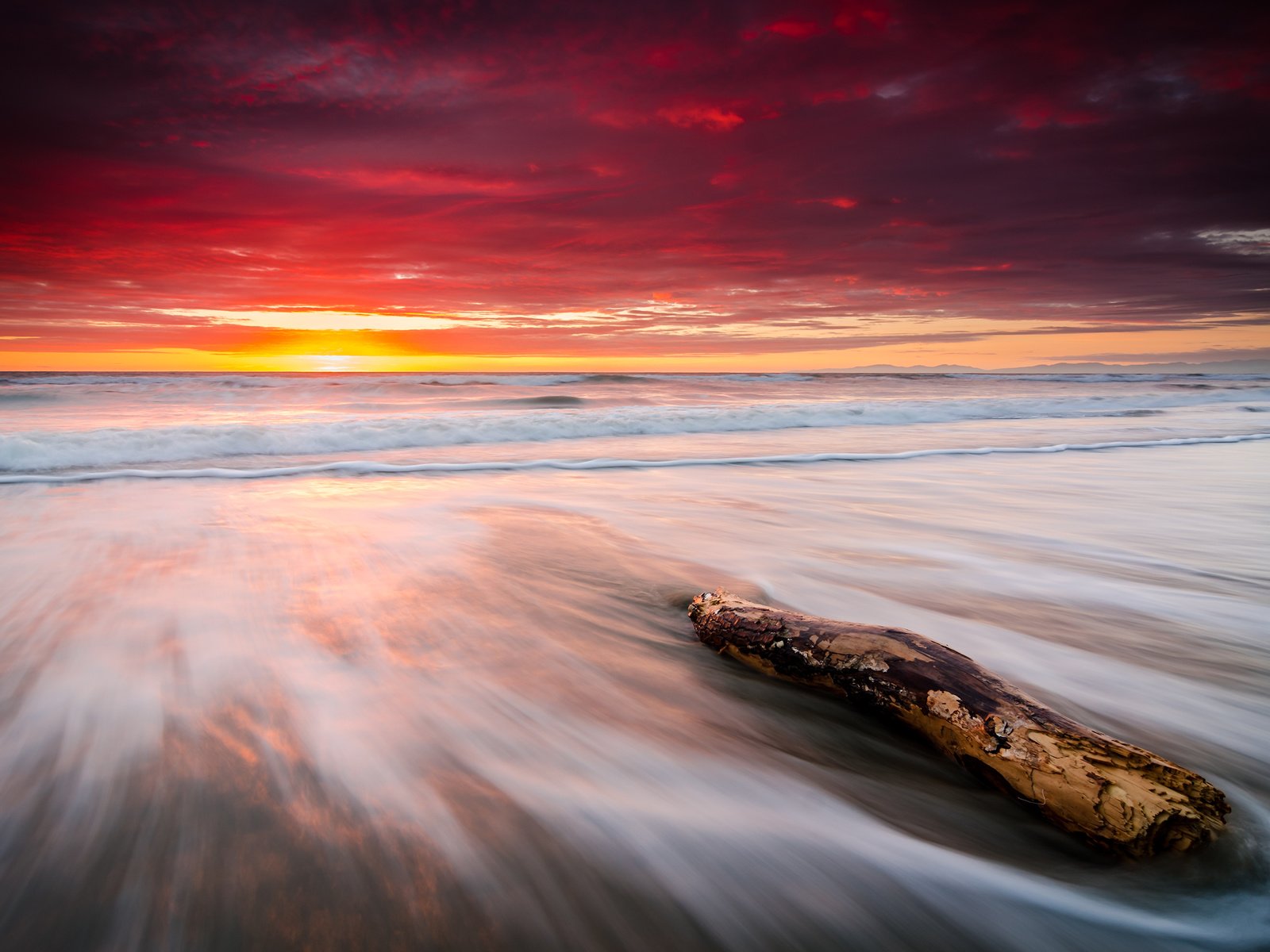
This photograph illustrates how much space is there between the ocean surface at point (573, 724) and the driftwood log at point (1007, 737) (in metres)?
0.07

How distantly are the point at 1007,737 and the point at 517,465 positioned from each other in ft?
22.2

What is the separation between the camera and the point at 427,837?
1.58m

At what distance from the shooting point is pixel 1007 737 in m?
1.59

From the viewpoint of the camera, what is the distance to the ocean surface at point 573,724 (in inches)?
54.1

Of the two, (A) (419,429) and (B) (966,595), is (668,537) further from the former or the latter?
(A) (419,429)

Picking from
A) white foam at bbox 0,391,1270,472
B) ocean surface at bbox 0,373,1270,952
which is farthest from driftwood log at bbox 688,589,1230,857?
white foam at bbox 0,391,1270,472

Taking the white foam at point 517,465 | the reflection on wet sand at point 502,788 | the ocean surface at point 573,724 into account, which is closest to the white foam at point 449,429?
the white foam at point 517,465

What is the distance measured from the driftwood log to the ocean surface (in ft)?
0.24

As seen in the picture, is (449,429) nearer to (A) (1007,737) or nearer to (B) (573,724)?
(B) (573,724)

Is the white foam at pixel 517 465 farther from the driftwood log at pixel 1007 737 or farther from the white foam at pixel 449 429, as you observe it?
the driftwood log at pixel 1007 737

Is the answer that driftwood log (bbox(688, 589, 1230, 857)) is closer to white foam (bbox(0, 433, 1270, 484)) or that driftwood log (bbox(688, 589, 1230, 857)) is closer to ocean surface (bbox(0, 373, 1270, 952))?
ocean surface (bbox(0, 373, 1270, 952))

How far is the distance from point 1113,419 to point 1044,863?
17370 mm

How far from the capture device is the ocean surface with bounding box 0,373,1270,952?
137 centimetres

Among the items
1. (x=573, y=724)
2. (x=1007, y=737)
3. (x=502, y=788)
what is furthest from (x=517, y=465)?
(x=1007, y=737)
